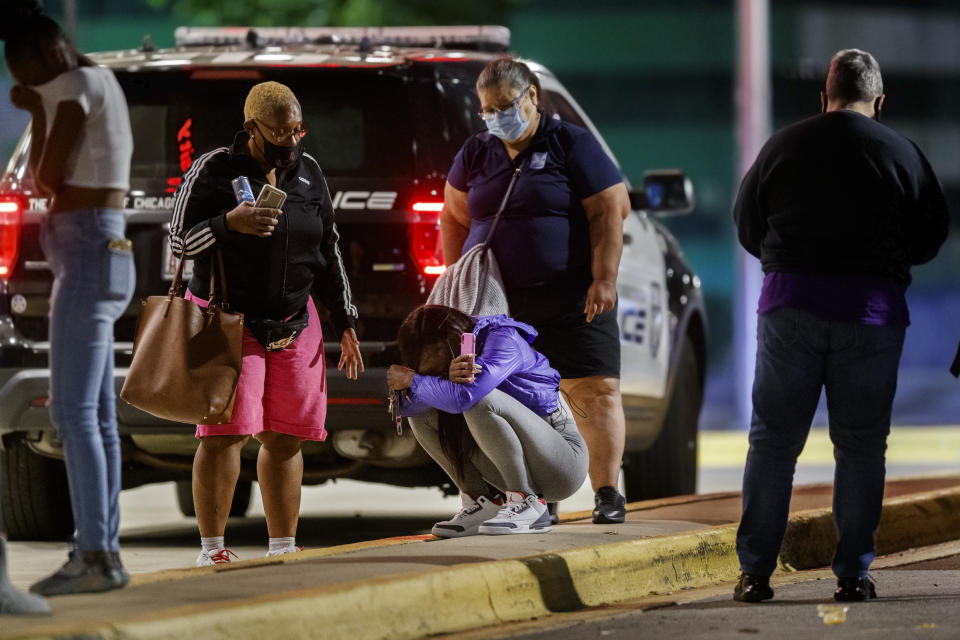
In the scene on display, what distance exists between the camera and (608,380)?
7.58 m

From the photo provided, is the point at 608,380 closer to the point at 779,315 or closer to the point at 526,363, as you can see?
the point at 526,363

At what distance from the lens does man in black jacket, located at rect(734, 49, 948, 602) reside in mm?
6199

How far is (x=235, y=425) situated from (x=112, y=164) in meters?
1.49

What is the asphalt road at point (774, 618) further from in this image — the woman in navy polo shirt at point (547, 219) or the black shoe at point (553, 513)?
the woman in navy polo shirt at point (547, 219)

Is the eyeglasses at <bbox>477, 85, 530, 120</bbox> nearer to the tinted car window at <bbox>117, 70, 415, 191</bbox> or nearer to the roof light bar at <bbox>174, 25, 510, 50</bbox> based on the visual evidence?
the tinted car window at <bbox>117, 70, 415, 191</bbox>

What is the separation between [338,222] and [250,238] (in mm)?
960

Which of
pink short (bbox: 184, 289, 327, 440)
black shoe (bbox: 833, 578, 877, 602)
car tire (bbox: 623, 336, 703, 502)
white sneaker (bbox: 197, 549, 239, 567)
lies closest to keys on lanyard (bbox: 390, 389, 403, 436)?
pink short (bbox: 184, 289, 327, 440)

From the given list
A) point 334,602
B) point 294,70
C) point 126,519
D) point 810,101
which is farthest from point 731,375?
point 334,602

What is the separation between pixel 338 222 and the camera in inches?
298

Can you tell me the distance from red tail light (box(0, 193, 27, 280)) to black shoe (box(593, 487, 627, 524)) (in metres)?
2.50

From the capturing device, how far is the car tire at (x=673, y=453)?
930 centimetres

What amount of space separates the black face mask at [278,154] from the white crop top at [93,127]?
3.93ft

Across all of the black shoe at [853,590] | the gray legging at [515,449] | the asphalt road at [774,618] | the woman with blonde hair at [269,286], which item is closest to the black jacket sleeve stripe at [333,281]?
the woman with blonde hair at [269,286]

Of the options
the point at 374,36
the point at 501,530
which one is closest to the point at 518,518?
the point at 501,530
